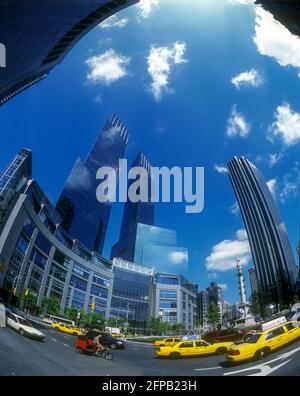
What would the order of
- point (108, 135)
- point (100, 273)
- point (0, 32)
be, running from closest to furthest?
point (100, 273) → point (108, 135) → point (0, 32)

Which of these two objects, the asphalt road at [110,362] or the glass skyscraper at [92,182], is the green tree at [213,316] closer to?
the asphalt road at [110,362]

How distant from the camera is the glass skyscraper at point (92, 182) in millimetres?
1757

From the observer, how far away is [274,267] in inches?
68.7

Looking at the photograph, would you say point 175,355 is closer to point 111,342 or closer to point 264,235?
point 111,342

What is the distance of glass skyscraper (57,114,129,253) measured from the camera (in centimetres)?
176

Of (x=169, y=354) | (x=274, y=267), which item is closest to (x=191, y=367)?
(x=169, y=354)

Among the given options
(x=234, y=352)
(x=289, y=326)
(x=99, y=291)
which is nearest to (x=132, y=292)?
(x=99, y=291)

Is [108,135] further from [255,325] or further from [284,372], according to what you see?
[284,372]

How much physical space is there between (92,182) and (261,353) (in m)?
1.55

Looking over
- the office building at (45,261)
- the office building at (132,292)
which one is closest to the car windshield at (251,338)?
the office building at (132,292)

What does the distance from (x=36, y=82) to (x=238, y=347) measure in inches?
98.4

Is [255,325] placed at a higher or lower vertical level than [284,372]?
higher

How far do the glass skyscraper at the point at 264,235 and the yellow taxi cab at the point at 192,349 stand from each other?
1.44ft

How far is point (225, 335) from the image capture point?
5.34 feet
